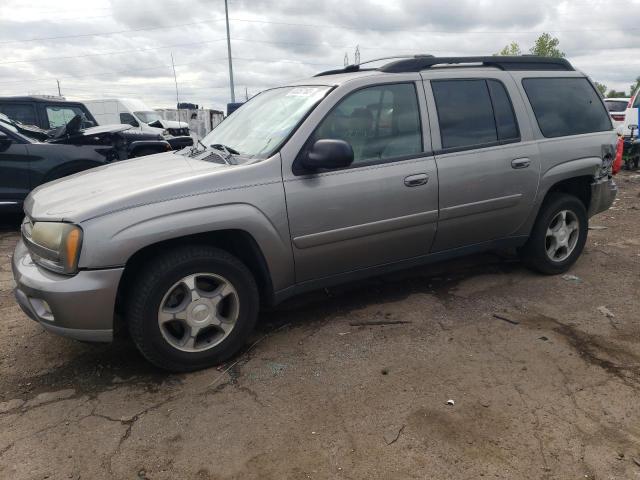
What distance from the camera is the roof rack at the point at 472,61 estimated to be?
3.69 meters

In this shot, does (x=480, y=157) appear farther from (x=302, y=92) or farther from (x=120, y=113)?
(x=120, y=113)

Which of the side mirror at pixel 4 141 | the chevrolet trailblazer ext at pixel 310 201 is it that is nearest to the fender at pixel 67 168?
the side mirror at pixel 4 141

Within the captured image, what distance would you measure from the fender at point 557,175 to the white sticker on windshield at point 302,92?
6.80 feet

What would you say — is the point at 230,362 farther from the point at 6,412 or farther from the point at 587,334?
the point at 587,334

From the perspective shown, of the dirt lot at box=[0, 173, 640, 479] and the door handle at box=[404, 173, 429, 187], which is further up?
the door handle at box=[404, 173, 429, 187]

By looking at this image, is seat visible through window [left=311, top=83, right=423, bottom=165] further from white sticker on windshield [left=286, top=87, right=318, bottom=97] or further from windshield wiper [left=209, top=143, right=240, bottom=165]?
windshield wiper [left=209, top=143, right=240, bottom=165]

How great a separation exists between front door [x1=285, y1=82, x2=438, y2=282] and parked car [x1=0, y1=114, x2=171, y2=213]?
494 cm

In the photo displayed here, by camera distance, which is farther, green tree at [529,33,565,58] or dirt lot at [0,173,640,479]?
green tree at [529,33,565,58]

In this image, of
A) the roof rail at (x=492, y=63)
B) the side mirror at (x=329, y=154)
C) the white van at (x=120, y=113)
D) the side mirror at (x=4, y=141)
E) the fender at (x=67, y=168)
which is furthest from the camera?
the white van at (x=120, y=113)

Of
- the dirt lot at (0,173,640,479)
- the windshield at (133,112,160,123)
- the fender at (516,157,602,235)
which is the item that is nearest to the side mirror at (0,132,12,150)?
the dirt lot at (0,173,640,479)

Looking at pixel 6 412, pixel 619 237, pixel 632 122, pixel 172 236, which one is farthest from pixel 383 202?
pixel 632 122

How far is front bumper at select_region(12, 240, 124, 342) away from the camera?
2.69m

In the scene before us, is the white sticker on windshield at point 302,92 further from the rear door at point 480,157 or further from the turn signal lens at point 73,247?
the turn signal lens at point 73,247

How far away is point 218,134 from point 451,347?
2.41 meters
